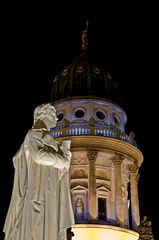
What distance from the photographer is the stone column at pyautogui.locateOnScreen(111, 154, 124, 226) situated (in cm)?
4094

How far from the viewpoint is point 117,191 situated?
4141 centimetres

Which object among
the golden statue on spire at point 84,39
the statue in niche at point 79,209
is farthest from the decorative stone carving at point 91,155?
the golden statue on spire at point 84,39

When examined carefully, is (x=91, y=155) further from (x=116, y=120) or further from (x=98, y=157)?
(x=116, y=120)

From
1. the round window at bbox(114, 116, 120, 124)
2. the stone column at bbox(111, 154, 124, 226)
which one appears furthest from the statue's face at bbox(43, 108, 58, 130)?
the round window at bbox(114, 116, 120, 124)

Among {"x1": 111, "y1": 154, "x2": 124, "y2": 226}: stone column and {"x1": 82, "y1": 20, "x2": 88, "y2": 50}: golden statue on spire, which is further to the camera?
{"x1": 82, "y1": 20, "x2": 88, "y2": 50}: golden statue on spire

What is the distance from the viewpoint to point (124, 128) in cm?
4672

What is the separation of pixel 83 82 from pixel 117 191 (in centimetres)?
1054

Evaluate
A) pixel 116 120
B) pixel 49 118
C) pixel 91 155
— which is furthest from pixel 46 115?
pixel 116 120

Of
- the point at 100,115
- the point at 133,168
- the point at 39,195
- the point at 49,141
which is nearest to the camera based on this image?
the point at 39,195

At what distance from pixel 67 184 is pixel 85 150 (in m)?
36.3

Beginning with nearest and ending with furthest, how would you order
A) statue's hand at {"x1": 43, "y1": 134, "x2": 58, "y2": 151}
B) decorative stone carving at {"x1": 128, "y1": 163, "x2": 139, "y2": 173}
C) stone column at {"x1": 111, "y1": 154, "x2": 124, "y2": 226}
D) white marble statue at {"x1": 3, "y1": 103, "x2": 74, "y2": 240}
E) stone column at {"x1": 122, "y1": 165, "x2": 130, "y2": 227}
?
1. white marble statue at {"x1": 3, "y1": 103, "x2": 74, "y2": 240}
2. statue's hand at {"x1": 43, "y1": 134, "x2": 58, "y2": 151}
3. stone column at {"x1": 111, "y1": 154, "x2": 124, "y2": 226}
4. stone column at {"x1": 122, "y1": 165, "x2": 130, "y2": 227}
5. decorative stone carving at {"x1": 128, "y1": 163, "x2": 139, "y2": 173}

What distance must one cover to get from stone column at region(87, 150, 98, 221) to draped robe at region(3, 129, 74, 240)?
35.3 meters

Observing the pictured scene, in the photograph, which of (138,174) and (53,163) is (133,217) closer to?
(138,174)

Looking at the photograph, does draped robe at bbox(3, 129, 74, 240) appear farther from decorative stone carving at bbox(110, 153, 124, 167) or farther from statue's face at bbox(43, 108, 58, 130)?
decorative stone carving at bbox(110, 153, 124, 167)
